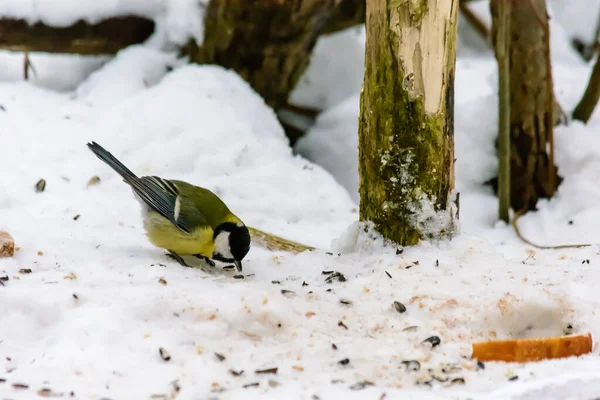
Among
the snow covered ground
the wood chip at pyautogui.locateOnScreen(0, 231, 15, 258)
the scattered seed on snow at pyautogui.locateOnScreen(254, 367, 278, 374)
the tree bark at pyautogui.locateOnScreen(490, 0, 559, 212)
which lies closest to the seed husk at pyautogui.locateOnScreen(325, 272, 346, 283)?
the snow covered ground

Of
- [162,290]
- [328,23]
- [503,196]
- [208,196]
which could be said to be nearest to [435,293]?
[162,290]

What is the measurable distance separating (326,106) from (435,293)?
13.0 feet

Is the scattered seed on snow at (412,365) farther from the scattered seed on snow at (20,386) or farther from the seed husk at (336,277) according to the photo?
the scattered seed on snow at (20,386)

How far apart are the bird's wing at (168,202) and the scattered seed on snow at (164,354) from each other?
1.20m

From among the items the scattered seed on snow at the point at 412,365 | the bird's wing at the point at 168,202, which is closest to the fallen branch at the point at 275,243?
the bird's wing at the point at 168,202

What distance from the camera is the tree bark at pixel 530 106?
4824 mm

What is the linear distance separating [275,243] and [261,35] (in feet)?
6.90

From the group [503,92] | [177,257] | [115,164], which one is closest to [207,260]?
[177,257]

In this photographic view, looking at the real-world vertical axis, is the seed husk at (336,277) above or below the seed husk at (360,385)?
below

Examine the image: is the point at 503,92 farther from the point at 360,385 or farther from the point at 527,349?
the point at 360,385

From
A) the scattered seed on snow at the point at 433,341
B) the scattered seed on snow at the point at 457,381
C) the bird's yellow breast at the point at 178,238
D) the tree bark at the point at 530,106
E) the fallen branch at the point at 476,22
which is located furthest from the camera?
the fallen branch at the point at 476,22

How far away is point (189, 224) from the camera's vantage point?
353 centimetres

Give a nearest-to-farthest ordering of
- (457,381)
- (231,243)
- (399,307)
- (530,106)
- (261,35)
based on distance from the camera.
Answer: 1. (457,381)
2. (399,307)
3. (231,243)
4. (530,106)
5. (261,35)

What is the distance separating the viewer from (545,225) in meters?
4.82
